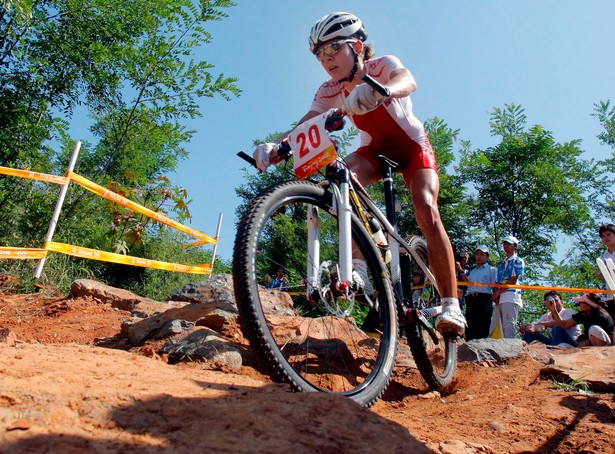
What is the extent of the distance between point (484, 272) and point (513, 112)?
573 inches

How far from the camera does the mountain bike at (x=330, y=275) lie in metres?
2.30

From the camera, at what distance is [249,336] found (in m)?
2.19

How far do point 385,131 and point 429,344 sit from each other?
1.98 m

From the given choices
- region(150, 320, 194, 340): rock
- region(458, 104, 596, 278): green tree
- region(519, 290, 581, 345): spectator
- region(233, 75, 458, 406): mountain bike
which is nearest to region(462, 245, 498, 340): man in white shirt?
region(519, 290, 581, 345): spectator

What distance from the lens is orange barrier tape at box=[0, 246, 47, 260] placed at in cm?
555

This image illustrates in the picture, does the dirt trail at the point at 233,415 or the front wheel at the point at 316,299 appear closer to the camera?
the dirt trail at the point at 233,415

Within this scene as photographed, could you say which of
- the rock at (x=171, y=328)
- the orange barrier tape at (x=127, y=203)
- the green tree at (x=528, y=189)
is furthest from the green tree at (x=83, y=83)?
the green tree at (x=528, y=189)

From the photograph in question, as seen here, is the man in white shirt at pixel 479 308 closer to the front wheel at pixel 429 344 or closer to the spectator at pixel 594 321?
the spectator at pixel 594 321

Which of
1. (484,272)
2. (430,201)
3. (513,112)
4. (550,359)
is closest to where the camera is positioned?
(430,201)

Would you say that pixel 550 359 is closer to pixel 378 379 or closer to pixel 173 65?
pixel 378 379

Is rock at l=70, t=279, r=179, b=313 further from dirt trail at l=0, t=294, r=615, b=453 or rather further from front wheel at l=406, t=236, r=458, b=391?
front wheel at l=406, t=236, r=458, b=391

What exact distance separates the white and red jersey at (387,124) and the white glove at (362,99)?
653mm

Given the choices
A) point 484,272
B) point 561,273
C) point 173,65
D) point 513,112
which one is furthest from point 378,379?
point 513,112

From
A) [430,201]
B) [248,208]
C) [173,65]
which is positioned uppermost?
[173,65]
